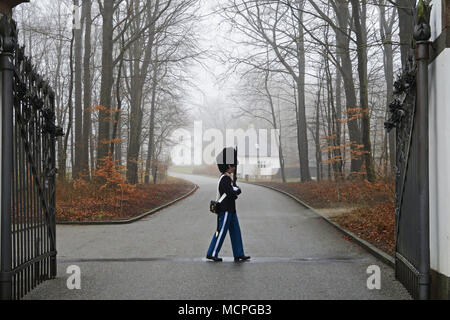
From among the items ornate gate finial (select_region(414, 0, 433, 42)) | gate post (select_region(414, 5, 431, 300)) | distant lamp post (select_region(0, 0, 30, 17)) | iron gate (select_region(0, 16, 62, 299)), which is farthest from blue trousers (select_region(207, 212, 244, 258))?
distant lamp post (select_region(0, 0, 30, 17))

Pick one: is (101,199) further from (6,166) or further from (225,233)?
(6,166)

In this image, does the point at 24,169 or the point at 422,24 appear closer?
the point at 422,24

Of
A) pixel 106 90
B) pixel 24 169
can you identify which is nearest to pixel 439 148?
pixel 24 169

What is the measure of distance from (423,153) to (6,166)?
5.06 m

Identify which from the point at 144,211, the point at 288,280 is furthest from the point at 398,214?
the point at 144,211

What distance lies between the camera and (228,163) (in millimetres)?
9531

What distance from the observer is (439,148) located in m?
5.63

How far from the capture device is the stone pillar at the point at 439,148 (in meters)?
5.39

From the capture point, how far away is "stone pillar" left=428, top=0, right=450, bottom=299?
5395mm

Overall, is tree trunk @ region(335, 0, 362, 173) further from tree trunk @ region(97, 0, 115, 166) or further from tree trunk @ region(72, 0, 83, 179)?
tree trunk @ region(72, 0, 83, 179)

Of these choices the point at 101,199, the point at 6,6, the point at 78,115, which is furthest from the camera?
the point at 78,115

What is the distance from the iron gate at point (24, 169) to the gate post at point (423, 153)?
4980 mm

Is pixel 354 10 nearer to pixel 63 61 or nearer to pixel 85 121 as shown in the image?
pixel 85 121

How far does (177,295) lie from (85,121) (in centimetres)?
1983
